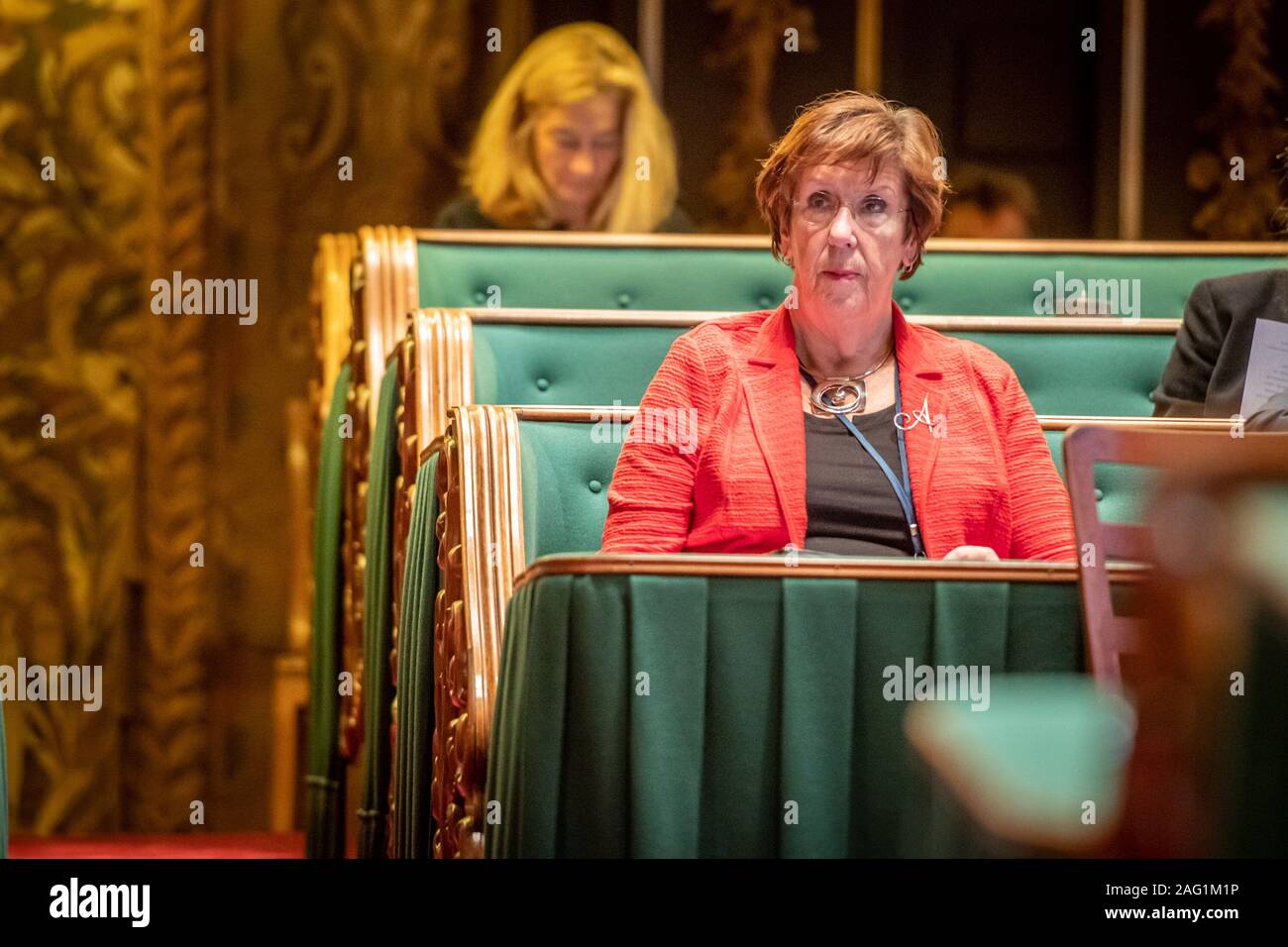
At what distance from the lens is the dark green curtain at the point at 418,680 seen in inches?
58.9

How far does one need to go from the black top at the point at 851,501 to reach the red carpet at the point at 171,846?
98 cm

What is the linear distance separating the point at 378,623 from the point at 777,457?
0.55 m

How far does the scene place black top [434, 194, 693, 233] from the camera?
2611mm

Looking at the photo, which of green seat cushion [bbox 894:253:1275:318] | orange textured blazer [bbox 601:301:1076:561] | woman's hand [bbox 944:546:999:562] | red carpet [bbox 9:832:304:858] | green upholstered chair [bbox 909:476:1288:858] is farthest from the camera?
green seat cushion [bbox 894:253:1275:318]

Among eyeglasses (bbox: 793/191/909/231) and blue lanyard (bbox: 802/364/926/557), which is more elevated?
eyeglasses (bbox: 793/191/909/231)

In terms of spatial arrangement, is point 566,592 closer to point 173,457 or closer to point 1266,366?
point 1266,366

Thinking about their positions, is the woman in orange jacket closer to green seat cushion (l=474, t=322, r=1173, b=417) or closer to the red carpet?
green seat cushion (l=474, t=322, r=1173, b=417)

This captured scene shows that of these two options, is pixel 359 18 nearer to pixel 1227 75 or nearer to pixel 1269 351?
pixel 1227 75

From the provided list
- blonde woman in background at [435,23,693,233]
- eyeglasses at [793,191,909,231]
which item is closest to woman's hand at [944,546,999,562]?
eyeglasses at [793,191,909,231]

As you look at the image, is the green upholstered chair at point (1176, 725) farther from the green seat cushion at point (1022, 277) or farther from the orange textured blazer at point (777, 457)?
the green seat cushion at point (1022, 277)

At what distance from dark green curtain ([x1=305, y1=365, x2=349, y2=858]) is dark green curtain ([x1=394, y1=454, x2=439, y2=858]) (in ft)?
1.65

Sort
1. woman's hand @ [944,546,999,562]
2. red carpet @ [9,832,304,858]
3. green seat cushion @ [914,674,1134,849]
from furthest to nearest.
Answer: red carpet @ [9,832,304,858], woman's hand @ [944,546,999,562], green seat cushion @ [914,674,1134,849]

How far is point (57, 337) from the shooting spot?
2.76m
